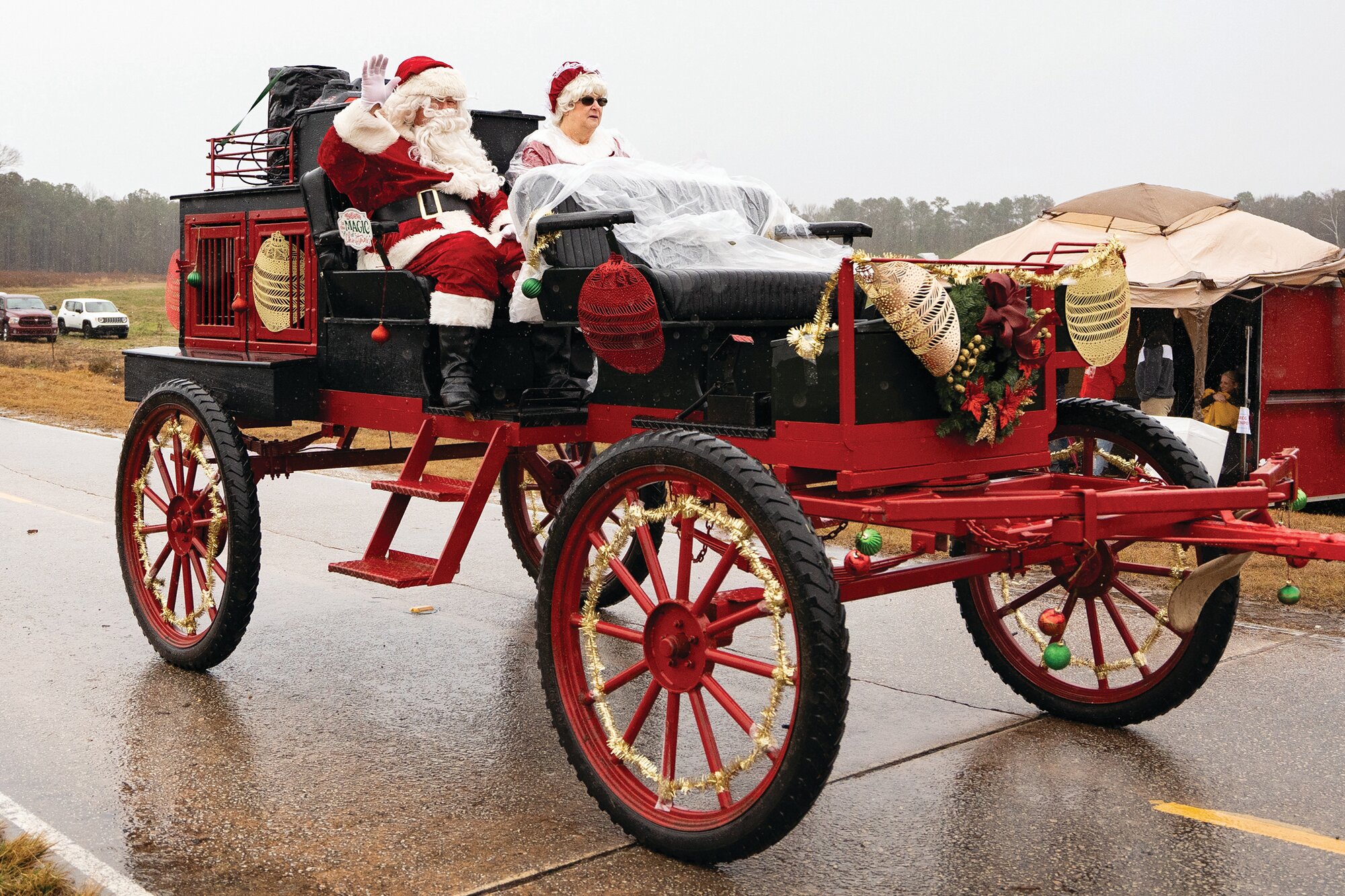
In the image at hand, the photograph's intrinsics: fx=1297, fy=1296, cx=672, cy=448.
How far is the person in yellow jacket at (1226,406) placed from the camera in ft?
37.7

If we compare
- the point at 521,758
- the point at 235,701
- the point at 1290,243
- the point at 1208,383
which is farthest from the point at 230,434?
the point at 1208,383

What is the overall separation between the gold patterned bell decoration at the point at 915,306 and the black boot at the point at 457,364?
72.9 inches

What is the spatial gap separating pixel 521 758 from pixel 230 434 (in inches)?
72.4

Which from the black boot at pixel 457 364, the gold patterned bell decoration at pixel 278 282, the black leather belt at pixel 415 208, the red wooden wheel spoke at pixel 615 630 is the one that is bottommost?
the red wooden wheel spoke at pixel 615 630


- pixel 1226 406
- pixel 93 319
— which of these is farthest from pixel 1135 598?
pixel 93 319

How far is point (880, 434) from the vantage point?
3.71 metres

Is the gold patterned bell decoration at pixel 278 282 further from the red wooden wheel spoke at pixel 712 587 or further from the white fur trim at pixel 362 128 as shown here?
the red wooden wheel spoke at pixel 712 587

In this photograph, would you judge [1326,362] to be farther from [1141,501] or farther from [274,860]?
[274,860]

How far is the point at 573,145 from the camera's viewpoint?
5.57 metres

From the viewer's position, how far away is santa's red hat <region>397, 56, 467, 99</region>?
5441mm

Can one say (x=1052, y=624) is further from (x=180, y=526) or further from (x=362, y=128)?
(x=180, y=526)

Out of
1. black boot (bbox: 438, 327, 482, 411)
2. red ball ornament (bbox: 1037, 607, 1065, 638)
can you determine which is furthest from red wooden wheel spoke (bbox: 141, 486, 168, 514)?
red ball ornament (bbox: 1037, 607, 1065, 638)

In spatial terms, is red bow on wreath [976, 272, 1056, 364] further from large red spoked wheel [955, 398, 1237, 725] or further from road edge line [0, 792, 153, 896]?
road edge line [0, 792, 153, 896]

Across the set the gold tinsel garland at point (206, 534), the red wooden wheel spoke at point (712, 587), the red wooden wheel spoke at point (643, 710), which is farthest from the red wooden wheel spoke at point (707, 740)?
the gold tinsel garland at point (206, 534)
